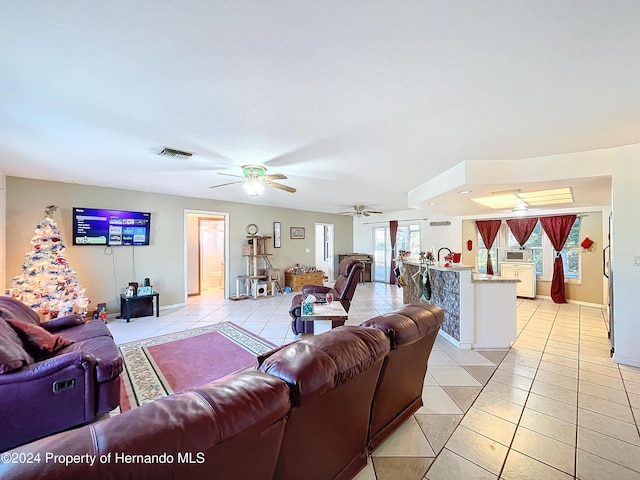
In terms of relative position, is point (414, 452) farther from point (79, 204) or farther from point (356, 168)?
point (79, 204)

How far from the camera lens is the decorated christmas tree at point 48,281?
369 centimetres

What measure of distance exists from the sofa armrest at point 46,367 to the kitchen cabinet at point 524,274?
768 centimetres

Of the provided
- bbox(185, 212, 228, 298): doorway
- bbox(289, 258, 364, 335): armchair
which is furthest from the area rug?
bbox(185, 212, 228, 298): doorway

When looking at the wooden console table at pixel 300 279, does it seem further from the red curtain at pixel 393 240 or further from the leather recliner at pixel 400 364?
the leather recliner at pixel 400 364

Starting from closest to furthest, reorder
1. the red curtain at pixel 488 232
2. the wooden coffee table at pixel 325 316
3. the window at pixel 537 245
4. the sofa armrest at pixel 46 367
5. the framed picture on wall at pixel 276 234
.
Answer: the sofa armrest at pixel 46 367, the wooden coffee table at pixel 325 316, the window at pixel 537 245, the red curtain at pixel 488 232, the framed picture on wall at pixel 276 234

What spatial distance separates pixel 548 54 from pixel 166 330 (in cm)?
518

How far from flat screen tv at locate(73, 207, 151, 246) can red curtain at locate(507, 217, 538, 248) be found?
8.21m

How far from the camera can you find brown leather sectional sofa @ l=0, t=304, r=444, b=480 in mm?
625

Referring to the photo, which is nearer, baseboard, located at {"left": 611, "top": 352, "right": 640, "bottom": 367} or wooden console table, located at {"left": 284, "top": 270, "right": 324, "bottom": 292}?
baseboard, located at {"left": 611, "top": 352, "right": 640, "bottom": 367}

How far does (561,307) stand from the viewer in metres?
5.59

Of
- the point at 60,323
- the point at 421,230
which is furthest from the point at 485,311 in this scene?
the point at 60,323

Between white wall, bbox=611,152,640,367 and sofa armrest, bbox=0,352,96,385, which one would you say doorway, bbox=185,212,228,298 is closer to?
sofa armrest, bbox=0,352,96,385

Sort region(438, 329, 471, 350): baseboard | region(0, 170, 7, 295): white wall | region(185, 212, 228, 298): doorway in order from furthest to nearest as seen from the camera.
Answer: region(185, 212, 228, 298): doorway → region(0, 170, 7, 295): white wall → region(438, 329, 471, 350): baseboard

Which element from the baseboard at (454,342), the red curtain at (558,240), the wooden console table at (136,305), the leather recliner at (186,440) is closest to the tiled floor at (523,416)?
the baseboard at (454,342)
